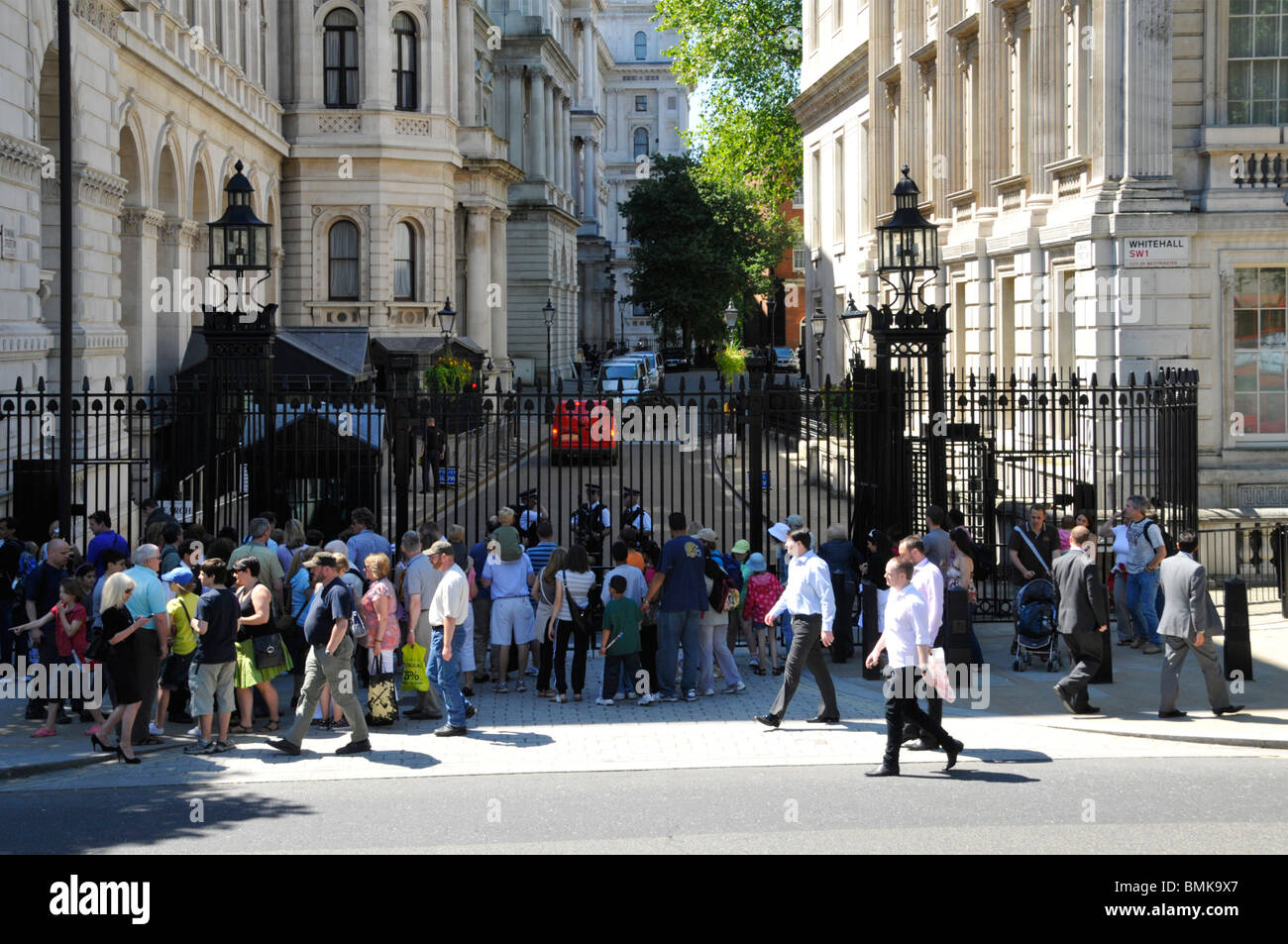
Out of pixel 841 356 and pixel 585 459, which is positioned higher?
pixel 841 356

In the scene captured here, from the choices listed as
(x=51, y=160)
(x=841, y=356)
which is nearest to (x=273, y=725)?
(x=51, y=160)

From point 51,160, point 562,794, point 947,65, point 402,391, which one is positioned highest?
point 947,65

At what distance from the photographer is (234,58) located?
36.5 metres

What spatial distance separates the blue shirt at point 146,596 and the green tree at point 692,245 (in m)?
65.7

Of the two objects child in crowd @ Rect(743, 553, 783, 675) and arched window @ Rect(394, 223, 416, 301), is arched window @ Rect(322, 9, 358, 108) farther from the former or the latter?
child in crowd @ Rect(743, 553, 783, 675)

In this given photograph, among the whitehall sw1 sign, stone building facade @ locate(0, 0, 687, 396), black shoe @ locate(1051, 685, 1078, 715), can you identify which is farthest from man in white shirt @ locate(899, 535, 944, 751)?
stone building facade @ locate(0, 0, 687, 396)

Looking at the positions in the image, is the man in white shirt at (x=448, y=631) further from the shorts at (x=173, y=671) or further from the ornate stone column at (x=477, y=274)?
the ornate stone column at (x=477, y=274)

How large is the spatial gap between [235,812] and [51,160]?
13.0 metres

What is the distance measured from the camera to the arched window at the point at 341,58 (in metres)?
44.3

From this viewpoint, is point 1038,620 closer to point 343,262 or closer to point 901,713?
point 901,713

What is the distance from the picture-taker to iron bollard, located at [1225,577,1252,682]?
46.5 ft

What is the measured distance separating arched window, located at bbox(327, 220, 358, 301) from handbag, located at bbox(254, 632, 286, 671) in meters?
32.9

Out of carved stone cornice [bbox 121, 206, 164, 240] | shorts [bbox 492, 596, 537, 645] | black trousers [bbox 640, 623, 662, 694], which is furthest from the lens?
carved stone cornice [bbox 121, 206, 164, 240]

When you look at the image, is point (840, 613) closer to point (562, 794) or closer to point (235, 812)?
point (562, 794)
